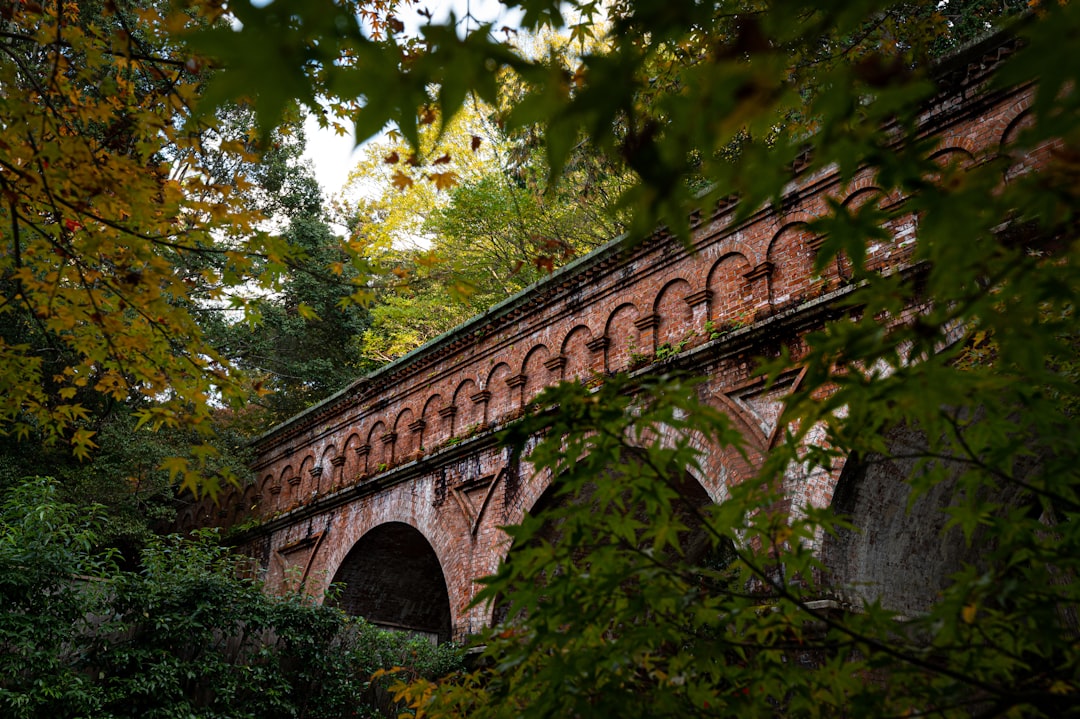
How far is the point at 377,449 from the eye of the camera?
12289 millimetres

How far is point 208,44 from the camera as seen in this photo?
125cm

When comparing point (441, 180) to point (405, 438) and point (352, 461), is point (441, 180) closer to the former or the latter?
point (405, 438)

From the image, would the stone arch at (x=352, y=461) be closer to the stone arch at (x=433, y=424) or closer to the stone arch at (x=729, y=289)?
the stone arch at (x=433, y=424)

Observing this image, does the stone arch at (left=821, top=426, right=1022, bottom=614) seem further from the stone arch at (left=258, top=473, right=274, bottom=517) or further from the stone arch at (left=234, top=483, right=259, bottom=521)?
the stone arch at (left=234, top=483, right=259, bottom=521)

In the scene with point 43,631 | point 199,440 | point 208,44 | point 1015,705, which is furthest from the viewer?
point 199,440

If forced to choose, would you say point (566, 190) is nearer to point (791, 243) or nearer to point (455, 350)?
point (455, 350)

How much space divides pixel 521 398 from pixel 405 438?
109 inches

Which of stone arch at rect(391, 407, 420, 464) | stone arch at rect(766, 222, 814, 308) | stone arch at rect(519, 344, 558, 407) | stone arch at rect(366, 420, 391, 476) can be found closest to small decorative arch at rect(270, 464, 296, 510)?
stone arch at rect(366, 420, 391, 476)

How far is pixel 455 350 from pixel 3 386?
24.5ft

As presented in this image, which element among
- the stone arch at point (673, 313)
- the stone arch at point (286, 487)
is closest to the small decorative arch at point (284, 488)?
the stone arch at point (286, 487)

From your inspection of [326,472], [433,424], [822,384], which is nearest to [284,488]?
[326,472]

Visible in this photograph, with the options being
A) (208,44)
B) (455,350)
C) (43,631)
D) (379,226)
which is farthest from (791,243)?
(379,226)

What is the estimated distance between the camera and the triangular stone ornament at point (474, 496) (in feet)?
31.8

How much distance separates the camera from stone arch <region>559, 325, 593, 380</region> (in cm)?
900
